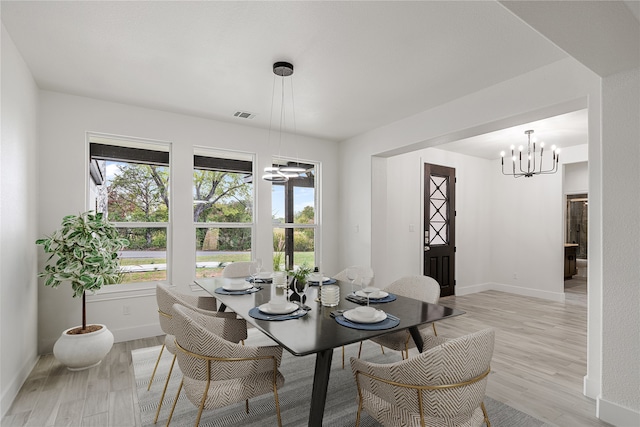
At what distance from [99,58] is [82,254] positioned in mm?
1702

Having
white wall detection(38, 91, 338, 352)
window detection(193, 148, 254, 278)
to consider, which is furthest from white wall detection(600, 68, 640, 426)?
window detection(193, 148, 254, 278)

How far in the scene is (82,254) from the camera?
121 inches

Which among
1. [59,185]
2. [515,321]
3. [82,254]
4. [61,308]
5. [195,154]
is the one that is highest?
[195,154]

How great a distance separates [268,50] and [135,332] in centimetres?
339

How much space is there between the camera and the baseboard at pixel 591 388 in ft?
8.40

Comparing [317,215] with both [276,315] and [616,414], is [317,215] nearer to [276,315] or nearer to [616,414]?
[276,315]

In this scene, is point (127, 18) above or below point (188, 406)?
above

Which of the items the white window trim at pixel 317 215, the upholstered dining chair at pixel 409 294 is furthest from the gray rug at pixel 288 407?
the white window trim at pixel 317 215

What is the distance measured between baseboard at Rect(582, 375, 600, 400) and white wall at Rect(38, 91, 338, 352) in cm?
364

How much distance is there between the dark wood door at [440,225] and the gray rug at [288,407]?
3456 millimetres

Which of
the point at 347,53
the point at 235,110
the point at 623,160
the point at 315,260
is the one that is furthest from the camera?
the point at 315,260

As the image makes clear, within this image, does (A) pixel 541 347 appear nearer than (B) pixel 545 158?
Yes

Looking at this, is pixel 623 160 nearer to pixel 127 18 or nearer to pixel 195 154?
pixel 127 18

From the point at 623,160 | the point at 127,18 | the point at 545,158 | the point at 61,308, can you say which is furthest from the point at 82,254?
the point at 545,158
